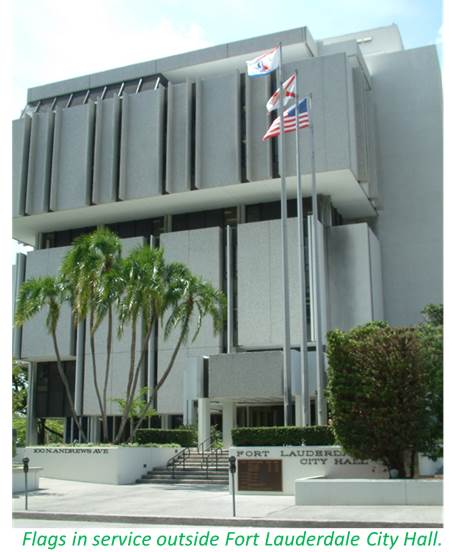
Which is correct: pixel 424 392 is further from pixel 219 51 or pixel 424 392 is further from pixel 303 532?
pixel 219 51

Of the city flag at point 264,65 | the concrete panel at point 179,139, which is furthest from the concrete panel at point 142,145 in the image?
the city flag at point 264,65

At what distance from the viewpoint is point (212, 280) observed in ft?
149

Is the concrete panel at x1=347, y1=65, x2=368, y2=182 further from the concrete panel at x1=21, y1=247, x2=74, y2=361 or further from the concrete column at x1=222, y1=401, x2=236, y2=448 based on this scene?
the concrete panel at x1=21, y1=247, x2=74, y2=361

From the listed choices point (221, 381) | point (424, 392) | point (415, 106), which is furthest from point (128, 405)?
point (415, 106)

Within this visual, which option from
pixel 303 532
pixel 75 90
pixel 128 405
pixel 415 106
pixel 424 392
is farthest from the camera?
pixel 75 90

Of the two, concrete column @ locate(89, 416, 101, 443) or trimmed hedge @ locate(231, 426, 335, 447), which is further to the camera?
concrete column @ locate(89, 416, 101, 443)

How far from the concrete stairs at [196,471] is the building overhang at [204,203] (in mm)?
17863

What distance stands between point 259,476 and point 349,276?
22.6 meters

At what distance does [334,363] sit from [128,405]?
43.7 feet

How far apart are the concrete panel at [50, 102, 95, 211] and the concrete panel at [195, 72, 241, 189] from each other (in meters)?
8.14

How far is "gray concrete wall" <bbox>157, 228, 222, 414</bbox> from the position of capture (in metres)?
44.4

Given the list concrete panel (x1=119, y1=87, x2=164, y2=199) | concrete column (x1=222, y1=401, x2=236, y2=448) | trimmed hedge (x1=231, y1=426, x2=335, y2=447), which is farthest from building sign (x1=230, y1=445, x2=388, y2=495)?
concrete panel (x1=119, y1=87, x2=164, y2=199)

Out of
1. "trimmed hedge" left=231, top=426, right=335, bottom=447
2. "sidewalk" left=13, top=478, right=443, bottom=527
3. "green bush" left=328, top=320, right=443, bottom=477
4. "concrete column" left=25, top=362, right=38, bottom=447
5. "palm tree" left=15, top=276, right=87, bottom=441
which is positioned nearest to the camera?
"sidewalk" left=13, top=478, right=443, bottom=527
